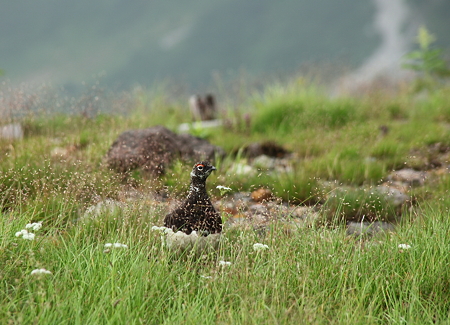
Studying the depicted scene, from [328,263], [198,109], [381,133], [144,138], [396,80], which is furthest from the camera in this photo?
[396,80]

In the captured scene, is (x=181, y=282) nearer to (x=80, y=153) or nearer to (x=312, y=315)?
(x=312, y=315)

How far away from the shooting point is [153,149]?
6402mm

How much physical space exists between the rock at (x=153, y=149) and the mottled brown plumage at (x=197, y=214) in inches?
79.5

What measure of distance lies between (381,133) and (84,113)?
5520 mm

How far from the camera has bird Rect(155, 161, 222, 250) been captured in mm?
3596

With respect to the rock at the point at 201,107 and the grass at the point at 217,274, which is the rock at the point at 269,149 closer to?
the grass at the point at 217,274

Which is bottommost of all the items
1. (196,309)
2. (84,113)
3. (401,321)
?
(401,321)

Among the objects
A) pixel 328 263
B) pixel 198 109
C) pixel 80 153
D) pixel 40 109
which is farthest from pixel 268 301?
pixel 198 109

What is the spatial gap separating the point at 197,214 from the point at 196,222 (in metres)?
0.07

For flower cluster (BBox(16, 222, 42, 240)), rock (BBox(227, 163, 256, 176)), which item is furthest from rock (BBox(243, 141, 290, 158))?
flower cluster (BBox(16, 222, 42, 240))

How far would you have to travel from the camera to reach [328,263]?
11.2 feet

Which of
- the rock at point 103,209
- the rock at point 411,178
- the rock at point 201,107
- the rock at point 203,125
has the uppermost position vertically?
the rock at point 201,107

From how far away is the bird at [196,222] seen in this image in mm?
3596

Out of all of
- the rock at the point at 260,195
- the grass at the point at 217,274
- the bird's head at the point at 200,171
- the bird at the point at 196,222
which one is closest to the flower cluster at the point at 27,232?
the grass at the point at 217,274
